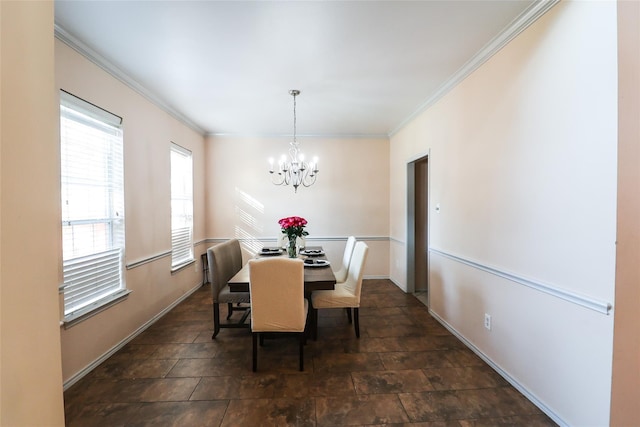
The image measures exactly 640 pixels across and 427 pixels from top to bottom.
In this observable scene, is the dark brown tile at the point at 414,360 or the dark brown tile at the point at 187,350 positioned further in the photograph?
the dark brown tile at the point at 187,350

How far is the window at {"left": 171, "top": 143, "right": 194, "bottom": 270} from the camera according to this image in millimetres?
3803

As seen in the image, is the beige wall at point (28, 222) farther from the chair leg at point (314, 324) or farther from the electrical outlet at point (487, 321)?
the electrical outlet at point (487, 321)

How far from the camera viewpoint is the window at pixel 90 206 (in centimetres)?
212

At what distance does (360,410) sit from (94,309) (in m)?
2.27

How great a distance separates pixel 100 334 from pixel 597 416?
11.6 ft

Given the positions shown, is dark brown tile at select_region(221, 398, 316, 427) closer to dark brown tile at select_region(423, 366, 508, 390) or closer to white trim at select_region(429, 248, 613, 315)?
dark brown tile at select_region(423, 366, 508, 390)

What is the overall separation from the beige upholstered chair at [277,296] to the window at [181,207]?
2055 mm

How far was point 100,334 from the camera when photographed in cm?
237

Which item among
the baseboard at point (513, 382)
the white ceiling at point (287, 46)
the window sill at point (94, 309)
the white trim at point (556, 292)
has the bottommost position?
the baseboard at point (513, 382)

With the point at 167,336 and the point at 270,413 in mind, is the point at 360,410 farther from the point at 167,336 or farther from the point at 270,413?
the point at 167,336

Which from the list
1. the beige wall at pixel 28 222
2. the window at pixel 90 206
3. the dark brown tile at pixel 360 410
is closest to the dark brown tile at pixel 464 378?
the dark brown tile at pixel 360 410

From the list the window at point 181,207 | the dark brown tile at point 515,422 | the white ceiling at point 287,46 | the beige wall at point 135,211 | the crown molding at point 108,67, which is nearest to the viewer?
the dark brown tile at point 515,422

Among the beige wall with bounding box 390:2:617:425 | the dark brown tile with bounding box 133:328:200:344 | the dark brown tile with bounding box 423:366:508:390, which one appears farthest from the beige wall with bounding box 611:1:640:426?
the dark brown tile with bounding box 133:328:200:344

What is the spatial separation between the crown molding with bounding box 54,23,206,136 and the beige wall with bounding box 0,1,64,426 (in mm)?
1634
